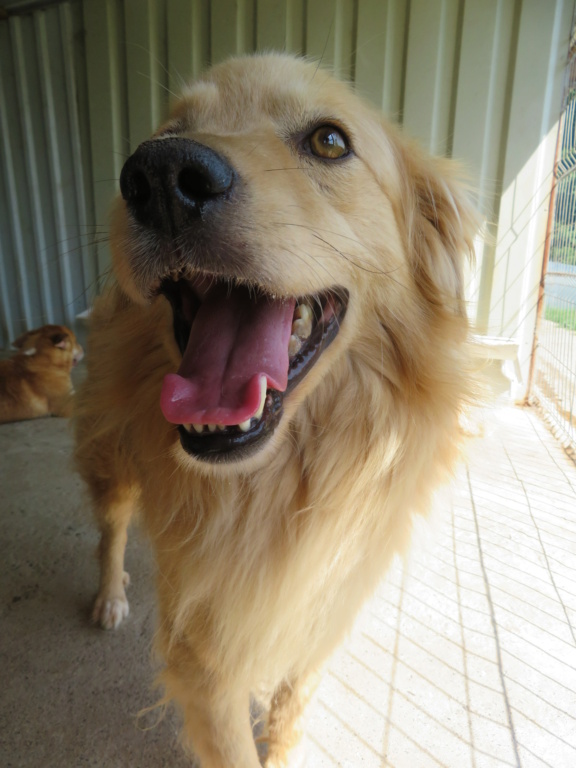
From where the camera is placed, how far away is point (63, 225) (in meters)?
5.39

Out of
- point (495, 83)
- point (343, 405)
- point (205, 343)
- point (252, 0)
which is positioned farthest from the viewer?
point (252, 0)

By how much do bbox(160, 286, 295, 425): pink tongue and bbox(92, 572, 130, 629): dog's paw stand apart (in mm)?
1307

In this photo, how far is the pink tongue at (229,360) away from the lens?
95 centimetres

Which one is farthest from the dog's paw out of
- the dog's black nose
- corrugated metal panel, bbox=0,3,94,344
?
corrugated metal panel, bbox=0,3,94,344

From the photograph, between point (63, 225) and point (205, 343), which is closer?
point (205, 343)

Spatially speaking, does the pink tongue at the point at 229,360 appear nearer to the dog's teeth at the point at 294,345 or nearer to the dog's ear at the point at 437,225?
the dog's teeth at the point at 294,345

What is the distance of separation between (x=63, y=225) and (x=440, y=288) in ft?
17.1

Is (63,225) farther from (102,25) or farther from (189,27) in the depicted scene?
(189,27)

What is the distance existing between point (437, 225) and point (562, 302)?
2771 mm

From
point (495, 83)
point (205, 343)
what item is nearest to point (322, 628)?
point (205, 343)

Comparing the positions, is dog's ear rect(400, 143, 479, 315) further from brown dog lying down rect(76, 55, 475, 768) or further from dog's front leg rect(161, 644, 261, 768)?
dog's front leg rect(161, 644, 261, 768)

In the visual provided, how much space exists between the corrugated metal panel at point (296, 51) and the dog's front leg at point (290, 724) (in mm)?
3002

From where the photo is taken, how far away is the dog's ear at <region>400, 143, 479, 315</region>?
137 cm

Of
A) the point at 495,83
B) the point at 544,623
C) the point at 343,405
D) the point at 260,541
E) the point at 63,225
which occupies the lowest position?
the point at 544,623
